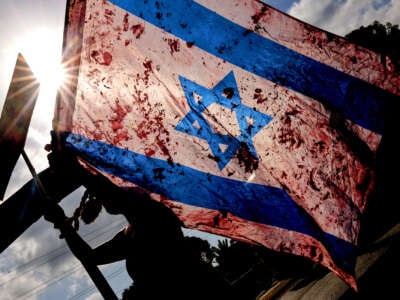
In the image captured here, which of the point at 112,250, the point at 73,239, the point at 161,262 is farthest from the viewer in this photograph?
the point at 112,250

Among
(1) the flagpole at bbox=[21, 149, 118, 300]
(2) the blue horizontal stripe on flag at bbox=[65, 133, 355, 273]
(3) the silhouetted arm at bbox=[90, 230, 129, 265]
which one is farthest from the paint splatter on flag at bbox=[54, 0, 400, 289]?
(3) the silhouetted arm at bbox=[90, 230, 129, 265]

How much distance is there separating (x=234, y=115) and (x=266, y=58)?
545 mm

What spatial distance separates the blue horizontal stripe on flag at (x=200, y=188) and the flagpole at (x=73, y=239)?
0.40 metres

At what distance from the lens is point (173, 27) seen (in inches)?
93.6

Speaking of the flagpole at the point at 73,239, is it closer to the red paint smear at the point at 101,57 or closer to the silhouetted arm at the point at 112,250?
the silhouetted arm at the point at 112,250

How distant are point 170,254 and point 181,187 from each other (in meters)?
0.68

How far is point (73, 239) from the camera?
2145mm

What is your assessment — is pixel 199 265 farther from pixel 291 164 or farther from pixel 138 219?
pixel 291 164

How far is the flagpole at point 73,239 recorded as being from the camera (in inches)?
80.0

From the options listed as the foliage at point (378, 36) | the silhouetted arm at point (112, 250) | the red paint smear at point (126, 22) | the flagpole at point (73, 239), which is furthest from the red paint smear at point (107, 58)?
the foliage at point (378, 36)

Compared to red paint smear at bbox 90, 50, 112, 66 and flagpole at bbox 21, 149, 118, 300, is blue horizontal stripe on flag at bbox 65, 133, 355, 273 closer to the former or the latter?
flagpole at bbox 21, 149, 118, 300

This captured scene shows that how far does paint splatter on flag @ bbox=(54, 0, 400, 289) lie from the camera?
1.91m

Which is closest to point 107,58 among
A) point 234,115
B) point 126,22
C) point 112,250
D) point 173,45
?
point 126,22

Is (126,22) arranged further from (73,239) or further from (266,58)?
(73,239)
